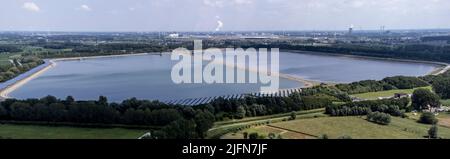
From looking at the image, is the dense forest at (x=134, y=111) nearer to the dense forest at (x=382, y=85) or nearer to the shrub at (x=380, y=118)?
the shrub at (x=380, y=118)

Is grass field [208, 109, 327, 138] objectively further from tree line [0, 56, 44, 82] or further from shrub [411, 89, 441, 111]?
tree line [0, 56, 44, 82]

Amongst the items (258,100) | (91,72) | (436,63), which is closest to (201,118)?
(258,100)

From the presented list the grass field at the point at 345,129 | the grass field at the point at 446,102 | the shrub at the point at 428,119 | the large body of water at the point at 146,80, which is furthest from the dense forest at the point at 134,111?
the grass field at the point at 446,102

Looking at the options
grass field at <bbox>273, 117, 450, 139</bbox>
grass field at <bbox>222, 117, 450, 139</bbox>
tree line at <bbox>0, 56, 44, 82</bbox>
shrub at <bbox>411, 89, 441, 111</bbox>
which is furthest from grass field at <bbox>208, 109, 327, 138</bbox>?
tree line at <bbox>0, 56, 44, 82</bbox>

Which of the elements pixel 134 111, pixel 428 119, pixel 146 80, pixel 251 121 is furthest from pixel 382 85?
pixel 134 111

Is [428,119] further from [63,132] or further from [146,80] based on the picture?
[146,80]

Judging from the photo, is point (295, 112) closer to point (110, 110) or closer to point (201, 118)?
point (201, 118)
